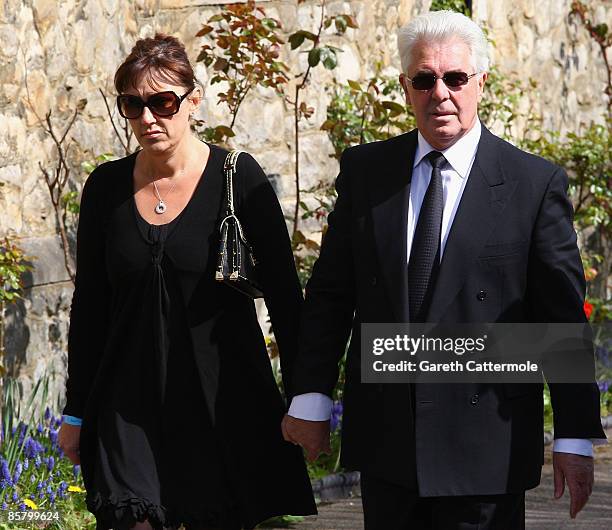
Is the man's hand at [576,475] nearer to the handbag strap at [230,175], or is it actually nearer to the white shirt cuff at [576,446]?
the white shirt cuff at [576,446]

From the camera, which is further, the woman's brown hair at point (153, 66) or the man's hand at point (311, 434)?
the woman's brown hair at point (153, 66)

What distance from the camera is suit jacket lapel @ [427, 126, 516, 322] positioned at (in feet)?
10.9

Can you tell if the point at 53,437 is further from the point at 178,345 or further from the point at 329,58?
the point at 329,58

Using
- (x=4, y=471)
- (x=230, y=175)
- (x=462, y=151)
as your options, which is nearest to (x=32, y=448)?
(x=4, y=471)

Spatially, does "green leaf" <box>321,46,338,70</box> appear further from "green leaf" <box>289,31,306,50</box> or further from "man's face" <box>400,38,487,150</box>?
"man's face" <box>400,38,487,150</box>

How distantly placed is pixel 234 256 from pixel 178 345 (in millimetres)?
301

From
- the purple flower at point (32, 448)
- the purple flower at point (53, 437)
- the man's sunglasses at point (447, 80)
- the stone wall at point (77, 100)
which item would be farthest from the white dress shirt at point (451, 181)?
the stone wall at point (77, 100)

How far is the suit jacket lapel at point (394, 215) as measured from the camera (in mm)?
3352

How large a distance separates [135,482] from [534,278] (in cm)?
123

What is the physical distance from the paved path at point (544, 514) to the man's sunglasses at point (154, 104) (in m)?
2.33

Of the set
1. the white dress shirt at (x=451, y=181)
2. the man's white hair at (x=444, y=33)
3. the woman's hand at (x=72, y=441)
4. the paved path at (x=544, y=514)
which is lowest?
the paved path at (x=544, y=514)

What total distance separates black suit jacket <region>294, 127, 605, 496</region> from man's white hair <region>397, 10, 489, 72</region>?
23 centimetres

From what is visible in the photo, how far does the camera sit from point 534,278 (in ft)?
10.9

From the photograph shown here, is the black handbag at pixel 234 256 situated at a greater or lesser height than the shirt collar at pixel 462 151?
lesser
